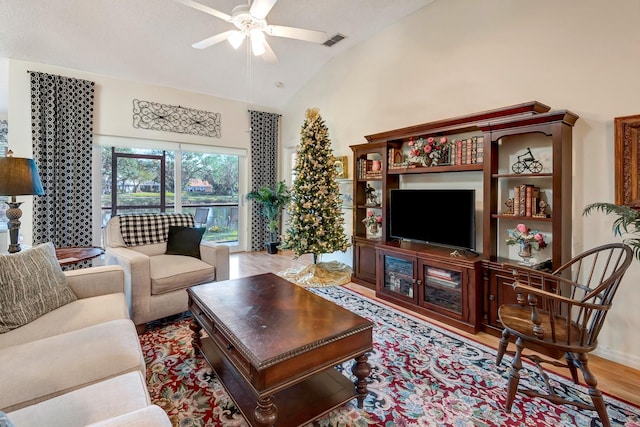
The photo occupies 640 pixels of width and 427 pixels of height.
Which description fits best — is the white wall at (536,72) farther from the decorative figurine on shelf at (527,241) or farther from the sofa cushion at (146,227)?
the sofa cushion at (146,227)

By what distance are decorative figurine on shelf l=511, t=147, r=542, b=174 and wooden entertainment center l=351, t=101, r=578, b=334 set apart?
0.05 feet

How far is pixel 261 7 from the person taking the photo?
8.12 ft

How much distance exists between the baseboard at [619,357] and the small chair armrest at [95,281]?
12.7 feet

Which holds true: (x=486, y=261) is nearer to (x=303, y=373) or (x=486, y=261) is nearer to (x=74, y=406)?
Result: (x=303, y=373)

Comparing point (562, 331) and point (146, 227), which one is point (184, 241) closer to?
point (146, 227)

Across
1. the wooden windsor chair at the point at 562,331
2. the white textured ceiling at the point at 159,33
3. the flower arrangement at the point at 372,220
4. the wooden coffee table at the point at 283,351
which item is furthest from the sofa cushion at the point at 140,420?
the white textured ceiling at the point at 159,33

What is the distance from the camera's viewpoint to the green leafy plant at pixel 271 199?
19.9ft

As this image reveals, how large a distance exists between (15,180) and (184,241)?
1.54m

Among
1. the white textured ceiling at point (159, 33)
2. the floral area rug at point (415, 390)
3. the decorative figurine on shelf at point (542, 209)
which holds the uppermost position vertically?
the white textured ceiling at point (159, 33)

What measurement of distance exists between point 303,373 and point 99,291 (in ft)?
5.93

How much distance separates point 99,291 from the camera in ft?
7.56

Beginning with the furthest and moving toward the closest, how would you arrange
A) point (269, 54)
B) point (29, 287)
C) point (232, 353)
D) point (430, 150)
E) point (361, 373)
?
point (430, 150), point (269, 54), point (29, 287), point (361, 373), point (232, 353)

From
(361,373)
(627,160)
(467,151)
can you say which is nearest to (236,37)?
(467,151)

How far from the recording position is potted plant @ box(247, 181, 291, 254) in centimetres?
605
